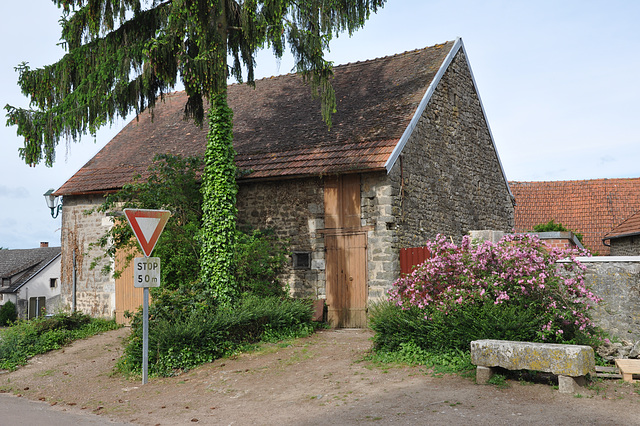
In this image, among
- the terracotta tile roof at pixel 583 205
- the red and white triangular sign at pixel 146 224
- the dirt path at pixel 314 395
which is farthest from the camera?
the terracotta tile roof at pixel 583 205

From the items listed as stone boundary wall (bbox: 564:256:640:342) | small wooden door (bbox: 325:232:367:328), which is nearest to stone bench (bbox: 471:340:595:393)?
stone boundary wall (bbox: 564:256:640:342)

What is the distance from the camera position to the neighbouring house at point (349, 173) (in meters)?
13.5

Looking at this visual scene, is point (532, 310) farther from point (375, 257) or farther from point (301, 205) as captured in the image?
point (301, 205)

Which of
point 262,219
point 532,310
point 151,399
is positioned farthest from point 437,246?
point 262,219

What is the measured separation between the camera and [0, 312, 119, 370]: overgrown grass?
41.9 feet

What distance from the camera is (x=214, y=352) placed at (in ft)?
33.8

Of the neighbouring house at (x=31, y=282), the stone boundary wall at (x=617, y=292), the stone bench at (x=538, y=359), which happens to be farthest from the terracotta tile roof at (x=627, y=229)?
the neighbouring house at (x=31, y=282)

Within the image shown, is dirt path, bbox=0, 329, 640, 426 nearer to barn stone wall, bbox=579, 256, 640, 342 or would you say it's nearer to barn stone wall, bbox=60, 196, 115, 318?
barn stone wall, bbox=579, 256, 640, 342

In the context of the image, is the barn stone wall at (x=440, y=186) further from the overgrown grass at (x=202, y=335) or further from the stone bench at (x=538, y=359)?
the stone bench at (x=538, y=359)

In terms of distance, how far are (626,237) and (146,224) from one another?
61.8ft

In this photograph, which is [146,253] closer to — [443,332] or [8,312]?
[443,332]

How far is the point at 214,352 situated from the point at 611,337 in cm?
629

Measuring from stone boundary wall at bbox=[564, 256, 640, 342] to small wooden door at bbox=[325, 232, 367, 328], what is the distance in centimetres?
550

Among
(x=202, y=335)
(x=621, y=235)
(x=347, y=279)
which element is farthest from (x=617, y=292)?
(x=621, y=235)
